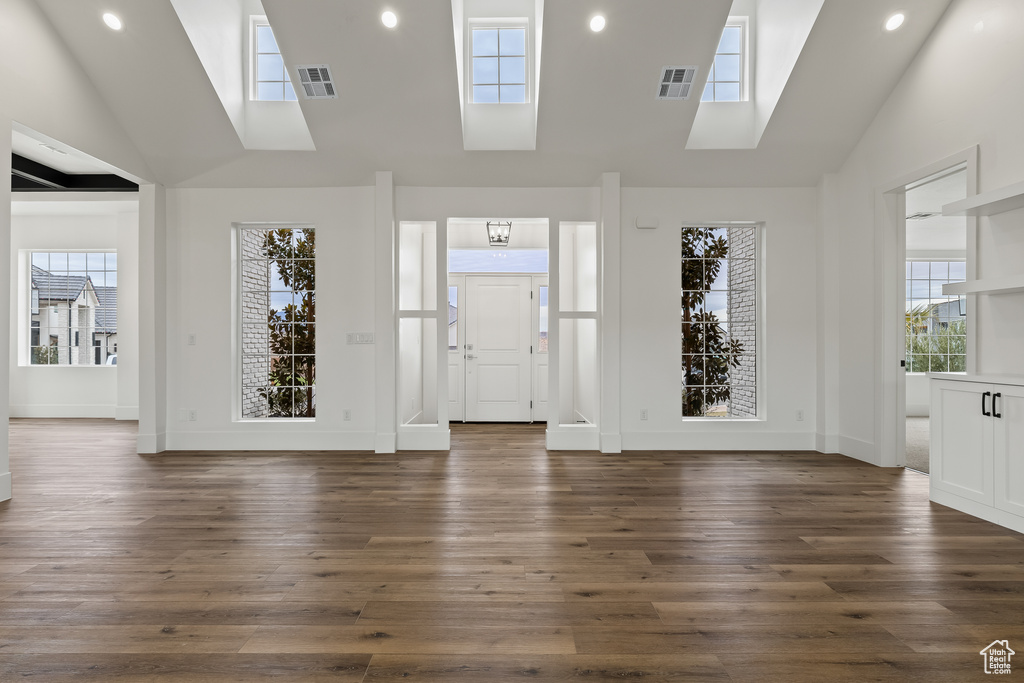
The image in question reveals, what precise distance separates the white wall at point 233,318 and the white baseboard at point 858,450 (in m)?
4.76

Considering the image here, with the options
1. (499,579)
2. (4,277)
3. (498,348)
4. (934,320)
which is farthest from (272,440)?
(934,320)

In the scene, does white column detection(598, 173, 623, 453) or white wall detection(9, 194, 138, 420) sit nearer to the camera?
white column detection(598, 173, 623, 453)

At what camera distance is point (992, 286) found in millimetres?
3498

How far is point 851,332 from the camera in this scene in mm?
5258

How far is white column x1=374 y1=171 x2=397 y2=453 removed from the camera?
5523 millimetres

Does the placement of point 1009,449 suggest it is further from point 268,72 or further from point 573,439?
point 268,72

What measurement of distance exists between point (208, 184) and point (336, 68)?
2.08 m

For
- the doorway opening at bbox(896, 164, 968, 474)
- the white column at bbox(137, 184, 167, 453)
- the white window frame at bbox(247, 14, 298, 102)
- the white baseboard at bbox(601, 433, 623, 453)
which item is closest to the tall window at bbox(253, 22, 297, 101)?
the white window frame at bbox(247, 14, 298, 102)

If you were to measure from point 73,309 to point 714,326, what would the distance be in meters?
9.48

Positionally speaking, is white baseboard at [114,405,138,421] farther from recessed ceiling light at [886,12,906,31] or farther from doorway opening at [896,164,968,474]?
doorway opening at [896,164,968,474]

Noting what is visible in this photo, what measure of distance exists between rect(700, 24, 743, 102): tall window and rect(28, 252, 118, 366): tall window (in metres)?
8.85

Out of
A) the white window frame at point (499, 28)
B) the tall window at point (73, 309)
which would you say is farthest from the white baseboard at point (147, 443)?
the white window frame at point (499, 28)

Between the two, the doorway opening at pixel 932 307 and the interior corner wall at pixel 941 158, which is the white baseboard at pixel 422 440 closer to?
the interior corner wall at pixel 941 158

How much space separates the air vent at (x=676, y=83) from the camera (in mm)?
4664
